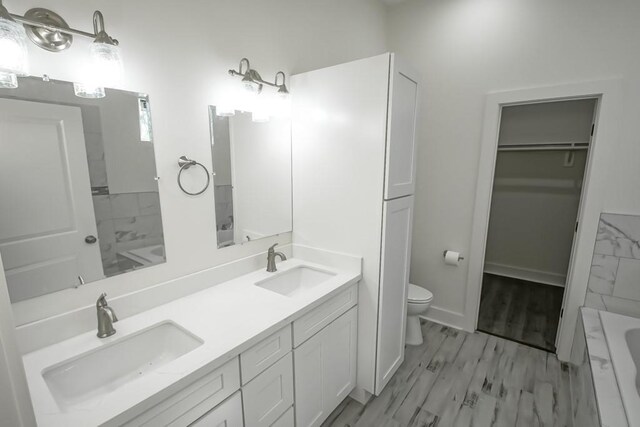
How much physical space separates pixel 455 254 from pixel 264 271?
170cm

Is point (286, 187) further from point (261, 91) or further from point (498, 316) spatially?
point (498, 316)

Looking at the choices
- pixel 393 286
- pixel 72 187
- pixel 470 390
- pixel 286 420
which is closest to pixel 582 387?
pixel 470 390

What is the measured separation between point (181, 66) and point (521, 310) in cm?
358

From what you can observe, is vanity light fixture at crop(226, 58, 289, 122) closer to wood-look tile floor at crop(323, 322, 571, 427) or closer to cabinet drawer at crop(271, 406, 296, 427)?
cabinet drawer at crop(271, 406, 296, 427)

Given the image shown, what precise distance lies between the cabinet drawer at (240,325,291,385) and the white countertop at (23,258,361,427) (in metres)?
0.05

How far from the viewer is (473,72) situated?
2445mm

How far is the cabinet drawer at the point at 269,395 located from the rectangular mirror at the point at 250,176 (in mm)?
739

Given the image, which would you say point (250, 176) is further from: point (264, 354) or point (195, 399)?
point (195, 399)

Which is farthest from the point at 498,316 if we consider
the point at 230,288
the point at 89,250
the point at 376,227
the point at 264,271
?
the point at 89,250

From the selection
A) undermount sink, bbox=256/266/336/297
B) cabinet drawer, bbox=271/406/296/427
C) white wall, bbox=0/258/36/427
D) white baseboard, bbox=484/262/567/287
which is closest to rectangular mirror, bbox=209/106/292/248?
undermount sink, bbox=256/266/336/297

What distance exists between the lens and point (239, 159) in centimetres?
179

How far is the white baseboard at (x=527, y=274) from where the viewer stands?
11.8 ft

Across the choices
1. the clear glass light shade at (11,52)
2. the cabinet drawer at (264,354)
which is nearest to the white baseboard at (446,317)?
the cabinet drawer at (264,354)

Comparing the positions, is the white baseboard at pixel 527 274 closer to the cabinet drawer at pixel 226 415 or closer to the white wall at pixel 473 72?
the white wall at pixel 473 72
